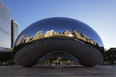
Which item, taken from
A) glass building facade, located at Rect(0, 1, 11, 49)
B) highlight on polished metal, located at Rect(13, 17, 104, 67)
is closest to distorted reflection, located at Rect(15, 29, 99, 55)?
highlight on polished metal, located at Rect(13, 17, 104, 67)

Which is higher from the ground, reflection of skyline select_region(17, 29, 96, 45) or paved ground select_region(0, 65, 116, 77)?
reflection of skyline select_region(17, 29, 96, 45)

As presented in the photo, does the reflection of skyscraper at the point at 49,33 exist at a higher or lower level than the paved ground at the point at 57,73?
higher

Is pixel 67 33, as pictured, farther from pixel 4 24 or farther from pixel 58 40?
pixel 4 24

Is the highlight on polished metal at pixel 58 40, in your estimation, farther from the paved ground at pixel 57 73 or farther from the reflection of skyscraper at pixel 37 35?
the paved ground at pixel 57 73

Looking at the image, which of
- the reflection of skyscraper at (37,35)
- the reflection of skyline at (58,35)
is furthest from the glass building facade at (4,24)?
the reflection of skyscraper at (37,35)

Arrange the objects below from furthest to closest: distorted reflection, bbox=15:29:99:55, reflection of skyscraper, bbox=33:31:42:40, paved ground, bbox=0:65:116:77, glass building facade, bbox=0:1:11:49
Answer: glass building facade, bbox=0:1:11:49 → reflection of skyscraper, bbox=33:31:42:40 → distorted reflection, bbox=15:29:99:55 → paved ground, bbox=0:65:116:77

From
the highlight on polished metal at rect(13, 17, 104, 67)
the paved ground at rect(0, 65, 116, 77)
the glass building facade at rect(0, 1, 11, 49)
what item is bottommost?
the paved ground at rect(0, 65, 116, 77)

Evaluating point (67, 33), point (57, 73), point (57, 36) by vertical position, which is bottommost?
point (57, 73)

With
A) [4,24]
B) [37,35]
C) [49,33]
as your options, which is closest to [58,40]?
[49,33]

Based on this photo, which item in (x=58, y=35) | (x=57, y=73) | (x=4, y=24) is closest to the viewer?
(x=57, y=73)

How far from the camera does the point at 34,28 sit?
45.0 feet

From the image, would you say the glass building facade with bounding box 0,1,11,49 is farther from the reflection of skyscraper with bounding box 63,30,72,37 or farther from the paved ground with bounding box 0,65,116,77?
the reflection of skyscraper with bounding box 63,30,72,37

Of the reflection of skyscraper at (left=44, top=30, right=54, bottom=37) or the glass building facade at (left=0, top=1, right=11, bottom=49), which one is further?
the glass building facade at (left=0, top=1, right=11, bottom=49)

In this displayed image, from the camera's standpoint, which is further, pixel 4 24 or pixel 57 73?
pixel 4 24
